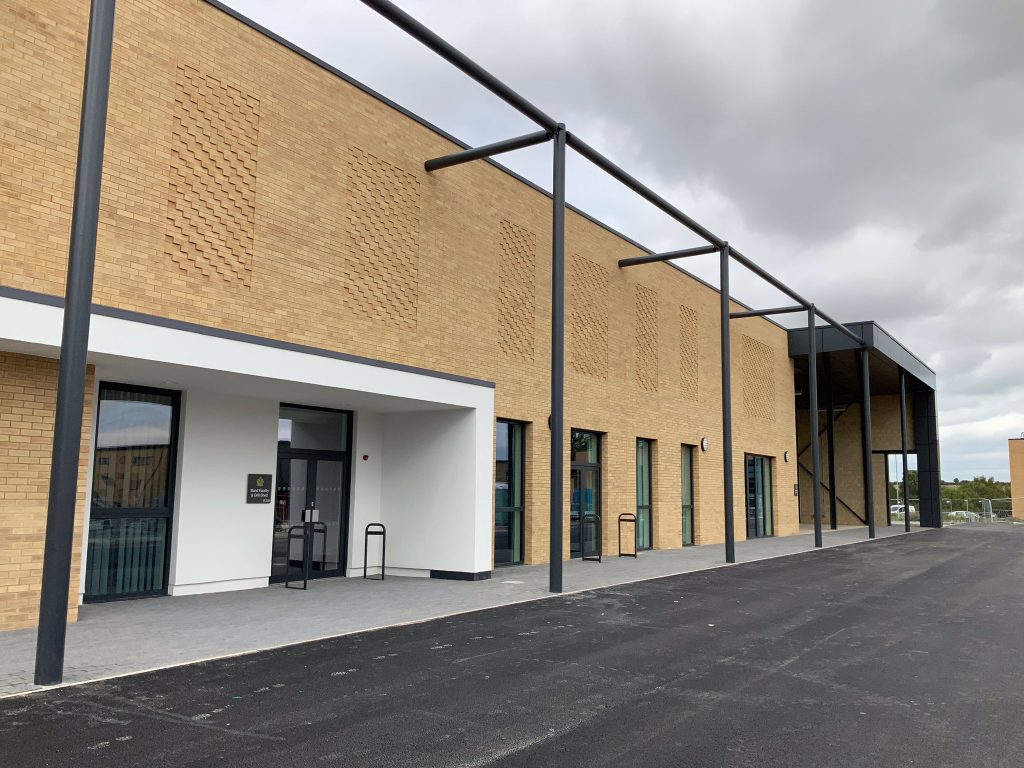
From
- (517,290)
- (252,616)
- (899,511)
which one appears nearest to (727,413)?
(517,290)

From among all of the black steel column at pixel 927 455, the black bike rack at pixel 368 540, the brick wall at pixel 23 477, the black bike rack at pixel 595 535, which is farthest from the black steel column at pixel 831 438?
the brick wall at pixel 23 477

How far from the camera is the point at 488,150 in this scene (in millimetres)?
12523

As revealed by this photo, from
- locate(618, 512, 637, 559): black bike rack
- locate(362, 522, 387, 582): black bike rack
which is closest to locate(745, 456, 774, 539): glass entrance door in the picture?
locate(618, 512, 637, 559): black bike rack

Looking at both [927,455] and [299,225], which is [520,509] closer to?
[299,225]

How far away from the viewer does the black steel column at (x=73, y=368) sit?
18.9 feet

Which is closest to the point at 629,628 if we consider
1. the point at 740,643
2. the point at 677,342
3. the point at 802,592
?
the point at 740,643

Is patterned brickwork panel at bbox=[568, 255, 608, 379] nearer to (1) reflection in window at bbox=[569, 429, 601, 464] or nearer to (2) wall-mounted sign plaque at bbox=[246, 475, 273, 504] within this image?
(1) reflection in window at bbox=[569, 429, 601, 464]

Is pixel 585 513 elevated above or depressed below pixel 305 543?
above

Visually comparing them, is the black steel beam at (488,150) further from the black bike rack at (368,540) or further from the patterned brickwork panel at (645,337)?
the patterned brickwork panel at (645,337)

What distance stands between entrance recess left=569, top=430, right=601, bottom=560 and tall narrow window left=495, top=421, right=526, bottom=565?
1672mm

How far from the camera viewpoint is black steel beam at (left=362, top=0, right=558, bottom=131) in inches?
366

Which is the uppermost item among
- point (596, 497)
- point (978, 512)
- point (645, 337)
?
point (645, 337)

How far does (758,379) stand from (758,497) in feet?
12.4

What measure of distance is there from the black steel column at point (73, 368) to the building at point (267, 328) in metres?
1.67
